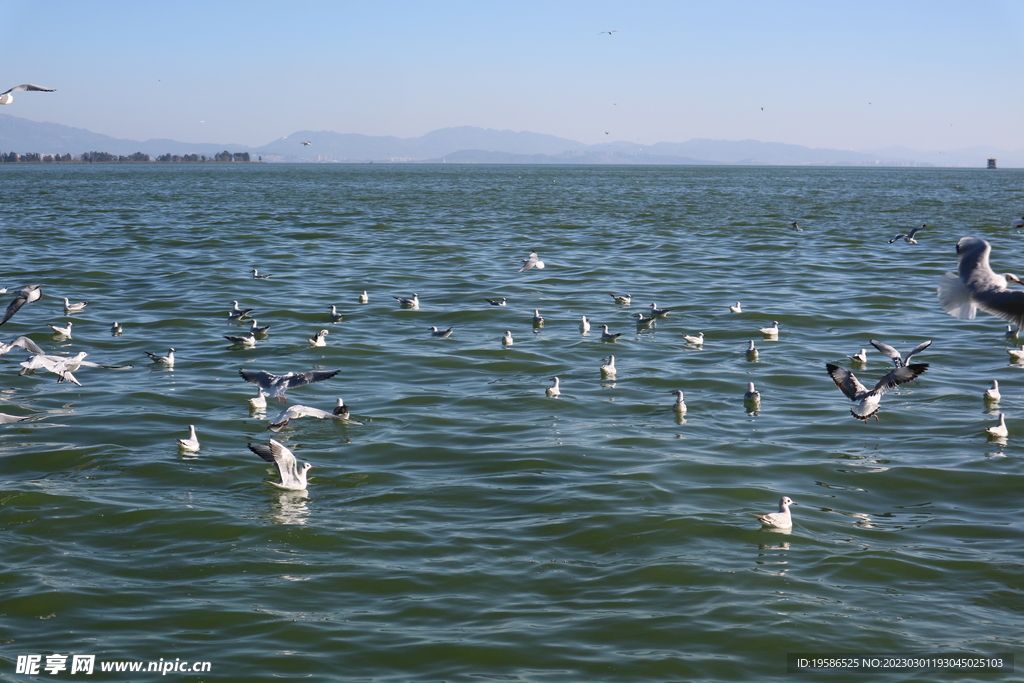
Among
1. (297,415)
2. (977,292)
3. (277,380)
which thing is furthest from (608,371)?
(977,292)

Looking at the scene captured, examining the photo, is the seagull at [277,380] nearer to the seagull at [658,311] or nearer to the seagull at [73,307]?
the seagull at [658,311]

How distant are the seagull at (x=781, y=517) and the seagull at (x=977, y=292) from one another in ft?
9.75

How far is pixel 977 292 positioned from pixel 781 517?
363 cm

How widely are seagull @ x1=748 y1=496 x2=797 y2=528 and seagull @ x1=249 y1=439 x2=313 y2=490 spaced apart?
6064 millimetres

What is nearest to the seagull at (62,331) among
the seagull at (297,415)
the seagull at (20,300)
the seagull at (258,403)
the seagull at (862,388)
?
the seagull at (20,300)

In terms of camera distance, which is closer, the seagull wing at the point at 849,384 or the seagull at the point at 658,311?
the seagull wing at the point at 849,384

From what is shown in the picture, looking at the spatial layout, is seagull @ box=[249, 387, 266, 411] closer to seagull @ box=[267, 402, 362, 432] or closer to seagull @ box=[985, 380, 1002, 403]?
seagull @ box=[267, 402, 362, 432]

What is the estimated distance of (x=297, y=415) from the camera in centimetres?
1560

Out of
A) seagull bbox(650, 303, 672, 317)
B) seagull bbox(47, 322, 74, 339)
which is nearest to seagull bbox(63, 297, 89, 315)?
seagull bbox(47, 322, 74, 339)

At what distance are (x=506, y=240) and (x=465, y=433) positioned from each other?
27.0 meters

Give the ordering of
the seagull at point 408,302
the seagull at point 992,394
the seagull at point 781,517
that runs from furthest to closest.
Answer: the seagull at point 408,302
the seagull at point 992,394
the seagull at point 781,517

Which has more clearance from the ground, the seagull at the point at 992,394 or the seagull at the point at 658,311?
the seagull at the point at 658,311

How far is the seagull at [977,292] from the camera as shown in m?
10.9

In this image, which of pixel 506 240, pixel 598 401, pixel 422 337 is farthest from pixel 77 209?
pixel 598 401
